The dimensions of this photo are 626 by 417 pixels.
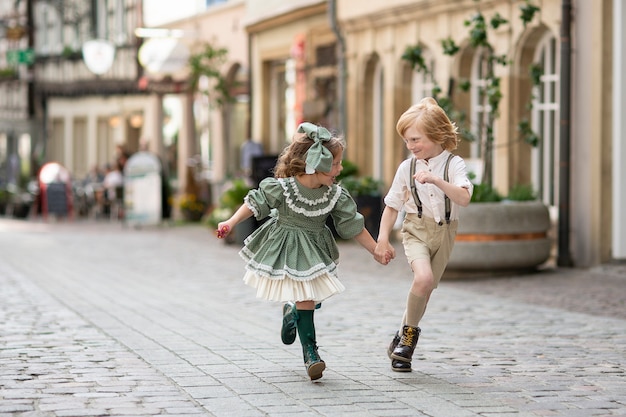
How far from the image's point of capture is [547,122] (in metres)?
16.3

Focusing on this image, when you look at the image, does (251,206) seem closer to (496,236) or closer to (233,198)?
(496,236)

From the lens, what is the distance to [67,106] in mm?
40281

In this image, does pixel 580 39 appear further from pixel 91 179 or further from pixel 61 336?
pixel 91 179

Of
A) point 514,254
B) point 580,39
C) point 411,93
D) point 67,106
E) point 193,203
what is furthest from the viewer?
point 67,106

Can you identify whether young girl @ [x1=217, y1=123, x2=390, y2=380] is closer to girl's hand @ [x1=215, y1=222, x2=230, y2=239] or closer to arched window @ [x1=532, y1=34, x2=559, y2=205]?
girl's hand @ [x1=215, y1=222, x2=230, y2=239]

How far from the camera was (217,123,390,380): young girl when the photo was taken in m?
6.96

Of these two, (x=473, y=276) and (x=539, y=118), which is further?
(x=539, y=118)

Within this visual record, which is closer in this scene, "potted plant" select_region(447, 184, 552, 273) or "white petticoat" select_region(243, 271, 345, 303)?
"white petticoat" select_region(243, 271, 345, 303)

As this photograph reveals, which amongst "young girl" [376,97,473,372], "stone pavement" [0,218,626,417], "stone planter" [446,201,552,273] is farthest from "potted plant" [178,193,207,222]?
"young girl" [376,97,473,372]

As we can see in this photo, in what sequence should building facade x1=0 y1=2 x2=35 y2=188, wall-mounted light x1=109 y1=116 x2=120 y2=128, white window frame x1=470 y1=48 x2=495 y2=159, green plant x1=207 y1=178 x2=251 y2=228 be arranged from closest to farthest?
white window frame x1=470 y1=48 x2=495 y2=159, green plant x1=207 y1=178 x2=251 y2=228, wall-mounted light x1=109 y1=116 x2=120 y2=128, building facade x1=0 y1=2 x2=35 y2=188

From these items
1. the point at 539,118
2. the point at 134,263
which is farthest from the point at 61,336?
the point at 539,118

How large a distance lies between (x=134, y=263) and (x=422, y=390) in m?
9.99

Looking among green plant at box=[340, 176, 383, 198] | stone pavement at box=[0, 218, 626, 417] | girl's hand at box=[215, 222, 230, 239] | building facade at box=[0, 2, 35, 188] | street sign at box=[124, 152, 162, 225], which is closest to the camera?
stone pavement at box=[0, 218, 626, 417]

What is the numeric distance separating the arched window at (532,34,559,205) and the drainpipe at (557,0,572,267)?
1.13 m
